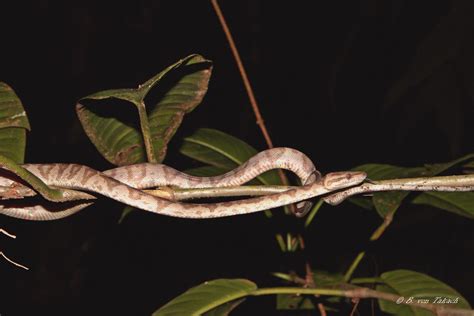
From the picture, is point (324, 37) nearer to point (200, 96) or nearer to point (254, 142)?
point (254, 142)

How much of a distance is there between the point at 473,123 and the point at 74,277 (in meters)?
5.71

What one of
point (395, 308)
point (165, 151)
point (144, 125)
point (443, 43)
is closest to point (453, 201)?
point (395, 308)

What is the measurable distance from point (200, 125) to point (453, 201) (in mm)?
4204

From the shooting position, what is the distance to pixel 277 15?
8406 mm

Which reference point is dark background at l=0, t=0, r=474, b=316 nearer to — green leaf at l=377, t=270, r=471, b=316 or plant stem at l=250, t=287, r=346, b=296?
green leaf at l=377, t=270, r=471, b=316

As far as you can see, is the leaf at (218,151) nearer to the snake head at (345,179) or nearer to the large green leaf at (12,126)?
the snake head at (345,179)

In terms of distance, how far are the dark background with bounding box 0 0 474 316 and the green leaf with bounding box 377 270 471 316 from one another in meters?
2.54

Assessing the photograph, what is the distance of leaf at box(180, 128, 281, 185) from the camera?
313 cm

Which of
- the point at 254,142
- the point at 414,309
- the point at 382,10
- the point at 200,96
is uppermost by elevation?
the point at 382,10

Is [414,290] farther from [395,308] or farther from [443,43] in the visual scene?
[443,43]

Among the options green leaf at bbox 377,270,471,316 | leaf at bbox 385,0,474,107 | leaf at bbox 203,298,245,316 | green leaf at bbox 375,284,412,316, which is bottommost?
green leaf at bbox 375,284,412,316

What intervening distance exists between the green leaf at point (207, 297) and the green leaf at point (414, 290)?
75cm

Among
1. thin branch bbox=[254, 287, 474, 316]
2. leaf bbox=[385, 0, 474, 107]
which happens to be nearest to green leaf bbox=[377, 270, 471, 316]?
thin branch bbox=[254, 287, 474, 316]

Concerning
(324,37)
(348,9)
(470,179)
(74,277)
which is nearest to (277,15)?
(324,37)
